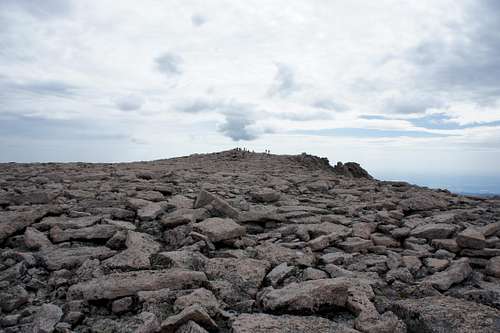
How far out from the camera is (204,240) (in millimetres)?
5668

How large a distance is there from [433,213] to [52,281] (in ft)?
24.3

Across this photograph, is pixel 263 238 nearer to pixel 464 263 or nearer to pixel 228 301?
pixel 228 301

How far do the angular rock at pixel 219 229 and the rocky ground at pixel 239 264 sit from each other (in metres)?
0.02

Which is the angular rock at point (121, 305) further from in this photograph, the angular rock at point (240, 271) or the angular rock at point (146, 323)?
the angular rock at point (240, 271)

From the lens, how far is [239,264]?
5000 millimetres

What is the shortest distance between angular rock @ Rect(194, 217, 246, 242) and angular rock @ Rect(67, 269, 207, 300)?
1.34m

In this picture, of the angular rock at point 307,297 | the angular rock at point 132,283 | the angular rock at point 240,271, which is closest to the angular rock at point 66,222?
the angular rock at point 132,283

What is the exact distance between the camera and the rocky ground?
3.73 metres

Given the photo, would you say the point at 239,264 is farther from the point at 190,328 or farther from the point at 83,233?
the point at 83,233

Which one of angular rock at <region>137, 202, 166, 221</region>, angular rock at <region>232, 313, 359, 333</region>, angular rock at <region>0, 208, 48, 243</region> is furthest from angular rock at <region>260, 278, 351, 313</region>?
angular rock at <region>0, 208, 48, 243</region>

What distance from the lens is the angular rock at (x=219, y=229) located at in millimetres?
5820

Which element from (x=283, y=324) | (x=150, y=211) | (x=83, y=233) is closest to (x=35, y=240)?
(x=83, y=233)

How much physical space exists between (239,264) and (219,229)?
1.06 m

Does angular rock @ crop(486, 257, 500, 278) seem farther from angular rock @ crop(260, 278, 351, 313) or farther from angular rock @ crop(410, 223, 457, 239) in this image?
angular rock @ crop(260, 278, 351, 313)
